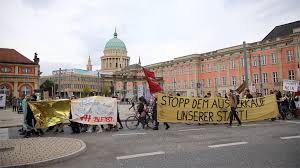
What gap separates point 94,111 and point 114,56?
443 ft

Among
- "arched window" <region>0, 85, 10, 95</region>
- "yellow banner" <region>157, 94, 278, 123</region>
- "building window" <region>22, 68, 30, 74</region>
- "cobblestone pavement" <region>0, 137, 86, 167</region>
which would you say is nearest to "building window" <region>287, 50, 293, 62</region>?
"yellow banner" <region>157, 94, 278, 123</region>

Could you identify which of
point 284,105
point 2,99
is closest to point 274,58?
point 284,105

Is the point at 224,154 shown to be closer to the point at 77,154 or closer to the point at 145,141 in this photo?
the point at 145,141

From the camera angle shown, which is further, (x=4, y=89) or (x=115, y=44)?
(x=115, y=44)

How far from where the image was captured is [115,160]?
7785 millimetres

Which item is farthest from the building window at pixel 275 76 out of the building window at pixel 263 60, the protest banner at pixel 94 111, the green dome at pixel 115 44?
the green dome at pixel 115 44

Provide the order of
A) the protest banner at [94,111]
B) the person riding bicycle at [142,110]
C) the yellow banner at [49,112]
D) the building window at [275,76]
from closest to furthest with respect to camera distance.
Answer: the yellow banner at [49,112], the protest banner at [94,111], the person riding bicycle at [142,110], the building window at [275,76]

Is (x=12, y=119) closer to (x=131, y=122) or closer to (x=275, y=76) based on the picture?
(x=131, y=122)

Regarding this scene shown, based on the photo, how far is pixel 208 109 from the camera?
1636 cm

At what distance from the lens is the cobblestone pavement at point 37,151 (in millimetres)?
7395

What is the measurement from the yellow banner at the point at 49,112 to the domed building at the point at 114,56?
134544 millimetres

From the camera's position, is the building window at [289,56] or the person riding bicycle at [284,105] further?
the building window at [289,56]

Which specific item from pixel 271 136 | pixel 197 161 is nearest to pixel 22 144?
pixel 197 161

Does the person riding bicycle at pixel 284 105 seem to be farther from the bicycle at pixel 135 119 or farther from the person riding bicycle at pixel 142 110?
the person riding bicycle at pixel 142 110
